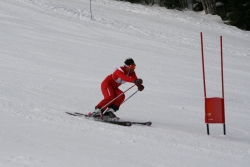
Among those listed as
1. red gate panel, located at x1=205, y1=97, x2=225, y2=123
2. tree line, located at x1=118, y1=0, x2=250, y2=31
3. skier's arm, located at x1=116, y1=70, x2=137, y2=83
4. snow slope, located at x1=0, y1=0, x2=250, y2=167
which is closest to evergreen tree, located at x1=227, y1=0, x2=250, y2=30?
tree line, located at x1=118, y1=0, x2=250, y2=31

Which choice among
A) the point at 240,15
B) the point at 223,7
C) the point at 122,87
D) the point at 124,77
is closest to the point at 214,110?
the point at 124,77

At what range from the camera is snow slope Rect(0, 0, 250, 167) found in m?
5.04

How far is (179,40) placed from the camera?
19500 millimetres

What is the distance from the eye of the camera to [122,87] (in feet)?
36.4

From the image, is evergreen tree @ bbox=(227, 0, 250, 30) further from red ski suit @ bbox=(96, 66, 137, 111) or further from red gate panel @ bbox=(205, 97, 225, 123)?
red ski suit @ bbox=(96, 66, 137, 111)

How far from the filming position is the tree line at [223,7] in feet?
88.9

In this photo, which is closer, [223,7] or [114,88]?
[114,88]

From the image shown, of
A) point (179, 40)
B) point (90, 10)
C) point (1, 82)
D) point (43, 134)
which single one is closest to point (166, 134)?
point (43, 134)

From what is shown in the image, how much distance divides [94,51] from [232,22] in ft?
48.3

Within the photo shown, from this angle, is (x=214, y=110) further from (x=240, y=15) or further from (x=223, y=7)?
(x=223, y=7)

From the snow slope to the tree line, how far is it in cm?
302

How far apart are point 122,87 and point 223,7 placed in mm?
22239

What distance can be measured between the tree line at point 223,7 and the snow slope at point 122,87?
302cm

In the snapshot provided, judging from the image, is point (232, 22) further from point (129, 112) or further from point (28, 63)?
point (129, 112)
